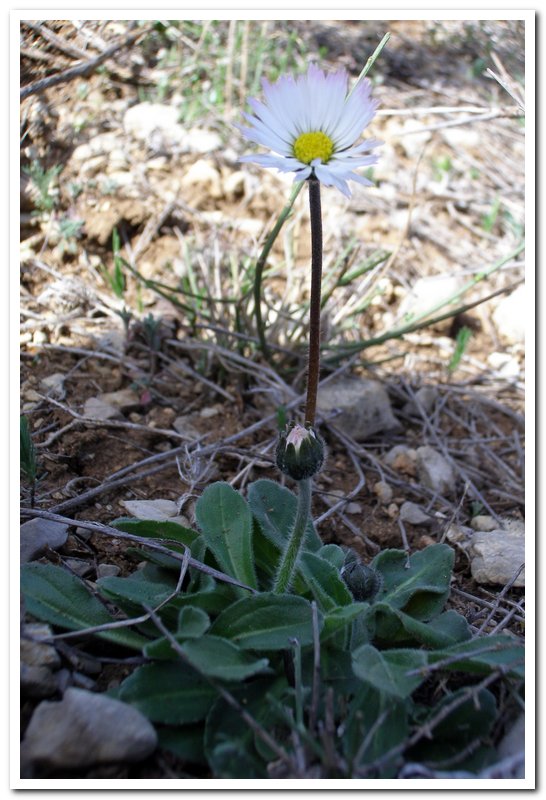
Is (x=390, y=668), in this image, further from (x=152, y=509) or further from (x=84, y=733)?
(x=152, y=509)

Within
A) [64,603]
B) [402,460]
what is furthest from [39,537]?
[402,460]

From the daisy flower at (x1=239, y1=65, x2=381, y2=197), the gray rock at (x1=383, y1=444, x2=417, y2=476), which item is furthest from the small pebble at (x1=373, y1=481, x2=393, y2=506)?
the daisy flower at (x1=239, y1=65, x2=381, y2=197)

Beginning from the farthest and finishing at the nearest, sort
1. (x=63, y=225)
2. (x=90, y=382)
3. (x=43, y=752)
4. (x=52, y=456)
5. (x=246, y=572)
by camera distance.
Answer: (x=63, y=225) < (x=90, y=382) < (x=52, y=456) < (x=246, y=572) < (x=43, y=752)

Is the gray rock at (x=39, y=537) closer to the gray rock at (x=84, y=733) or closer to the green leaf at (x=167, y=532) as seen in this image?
the green leaf at (x=167, y=532)

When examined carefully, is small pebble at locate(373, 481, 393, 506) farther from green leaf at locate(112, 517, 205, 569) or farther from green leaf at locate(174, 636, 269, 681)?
green leaf at locate(174, 636, 269, 681)

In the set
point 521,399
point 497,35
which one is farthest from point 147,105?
point 497,35

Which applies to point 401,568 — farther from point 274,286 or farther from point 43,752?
point 274,286

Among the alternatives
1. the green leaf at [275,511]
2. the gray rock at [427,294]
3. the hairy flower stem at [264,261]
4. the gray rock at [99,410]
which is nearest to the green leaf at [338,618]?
the green leaf at [275,511]
